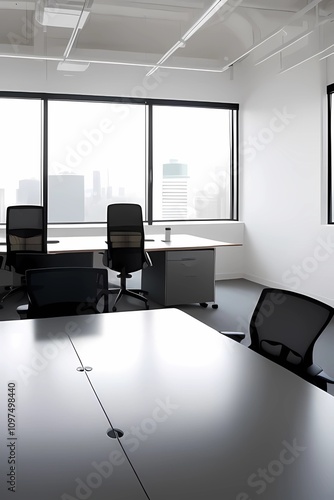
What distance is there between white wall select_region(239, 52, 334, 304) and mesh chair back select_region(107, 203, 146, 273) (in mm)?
2309

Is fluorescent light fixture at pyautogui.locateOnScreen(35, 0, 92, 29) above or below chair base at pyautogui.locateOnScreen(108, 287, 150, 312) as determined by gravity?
above

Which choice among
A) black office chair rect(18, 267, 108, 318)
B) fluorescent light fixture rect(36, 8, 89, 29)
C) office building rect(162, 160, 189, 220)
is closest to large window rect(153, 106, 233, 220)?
office building rect(162, 160, 189, 220)

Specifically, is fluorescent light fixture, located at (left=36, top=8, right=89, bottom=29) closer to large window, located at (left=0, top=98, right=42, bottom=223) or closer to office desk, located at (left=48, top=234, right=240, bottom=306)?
large window, located at (left=0, top=98, right=42, bottom=223)

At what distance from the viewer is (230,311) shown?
20.2 ft

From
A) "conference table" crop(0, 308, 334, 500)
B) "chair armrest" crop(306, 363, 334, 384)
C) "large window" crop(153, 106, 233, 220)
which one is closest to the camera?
"conference table" crop(0, 308, 334, 500)

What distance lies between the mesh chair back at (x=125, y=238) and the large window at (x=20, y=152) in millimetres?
2294

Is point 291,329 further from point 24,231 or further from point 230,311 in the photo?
point 24,231

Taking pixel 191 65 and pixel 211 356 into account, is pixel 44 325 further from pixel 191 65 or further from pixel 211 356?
pixel 191 65

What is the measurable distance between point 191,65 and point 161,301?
2959 mm

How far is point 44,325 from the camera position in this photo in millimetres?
2709

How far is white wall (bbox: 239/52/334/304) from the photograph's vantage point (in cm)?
655

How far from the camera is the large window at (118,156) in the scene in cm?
771

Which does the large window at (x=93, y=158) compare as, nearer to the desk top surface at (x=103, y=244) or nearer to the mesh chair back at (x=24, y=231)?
the desk top surface at (x=103, y=244)

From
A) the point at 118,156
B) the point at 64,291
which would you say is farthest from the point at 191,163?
the point at 64,291
